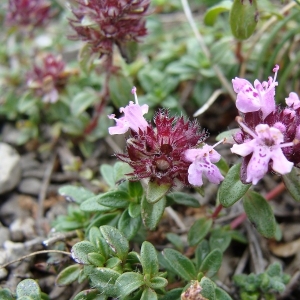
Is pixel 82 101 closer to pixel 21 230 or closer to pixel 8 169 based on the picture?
pixel 8 169

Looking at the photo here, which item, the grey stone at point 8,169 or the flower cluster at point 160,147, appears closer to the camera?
the flower cluster at point 160,147

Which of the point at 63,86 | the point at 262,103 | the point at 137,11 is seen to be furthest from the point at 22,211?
the point at 262,103

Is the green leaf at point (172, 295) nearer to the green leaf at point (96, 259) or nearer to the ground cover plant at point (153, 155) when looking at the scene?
the ground cover plant at point (153, 155)

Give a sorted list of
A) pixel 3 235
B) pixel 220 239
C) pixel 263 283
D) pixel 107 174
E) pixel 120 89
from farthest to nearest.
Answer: pixel 120 89 → pixel 3 235 → pixel 107 174 → pixel 220 239 → pixel 263 283

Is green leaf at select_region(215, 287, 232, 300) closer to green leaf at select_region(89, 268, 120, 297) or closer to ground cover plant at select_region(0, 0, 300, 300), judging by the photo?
ground cover plant at select_region(0, 0, 300, 300)

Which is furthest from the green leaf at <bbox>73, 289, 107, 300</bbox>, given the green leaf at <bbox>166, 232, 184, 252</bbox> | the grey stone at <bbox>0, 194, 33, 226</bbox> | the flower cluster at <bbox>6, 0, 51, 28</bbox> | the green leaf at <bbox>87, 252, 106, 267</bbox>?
the flower cluster at <bbox>6, 0, 51, 28</bbox>

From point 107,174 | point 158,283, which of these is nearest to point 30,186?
point 107,174

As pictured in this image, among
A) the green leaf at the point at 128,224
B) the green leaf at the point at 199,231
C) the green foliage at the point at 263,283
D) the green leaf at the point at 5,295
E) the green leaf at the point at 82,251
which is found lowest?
the green foliage at the point at 263,283

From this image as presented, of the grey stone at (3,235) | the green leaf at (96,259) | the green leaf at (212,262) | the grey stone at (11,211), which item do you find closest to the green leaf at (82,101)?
the grey stone at (11,211)
